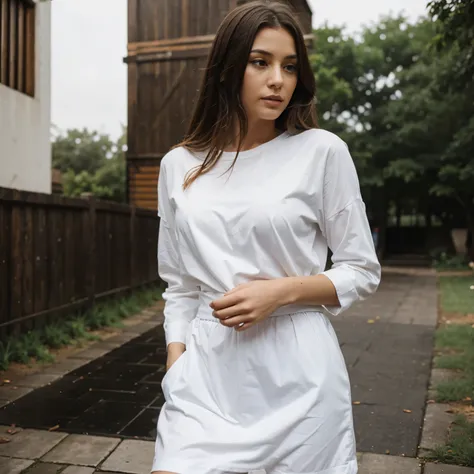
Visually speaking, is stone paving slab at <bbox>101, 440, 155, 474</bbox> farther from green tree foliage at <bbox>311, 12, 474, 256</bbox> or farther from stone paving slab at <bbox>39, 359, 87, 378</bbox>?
green tree foliage at <bbox>311, 12, 474, 256</bbox>

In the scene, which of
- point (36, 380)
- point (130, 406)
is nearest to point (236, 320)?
point (130, 406)

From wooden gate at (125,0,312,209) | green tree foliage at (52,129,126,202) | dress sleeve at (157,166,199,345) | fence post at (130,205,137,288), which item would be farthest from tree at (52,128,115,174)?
dress sleeve at (157,166,199,345)

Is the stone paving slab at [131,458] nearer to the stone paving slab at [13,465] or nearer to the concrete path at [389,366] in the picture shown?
the stone paving slab at [13,465]

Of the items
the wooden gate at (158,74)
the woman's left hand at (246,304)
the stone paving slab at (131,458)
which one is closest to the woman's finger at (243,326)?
the woman's left hand at (246,304)

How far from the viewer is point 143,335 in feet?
23.4

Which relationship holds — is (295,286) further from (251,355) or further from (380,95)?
(380,95)

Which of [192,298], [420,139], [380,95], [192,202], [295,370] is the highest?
[380,95]

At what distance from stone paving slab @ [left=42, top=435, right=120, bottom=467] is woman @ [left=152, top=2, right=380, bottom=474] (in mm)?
2115

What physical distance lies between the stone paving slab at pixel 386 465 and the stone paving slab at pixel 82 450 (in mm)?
1438

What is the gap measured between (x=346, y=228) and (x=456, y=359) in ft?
15.7

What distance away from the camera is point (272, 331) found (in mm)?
1427

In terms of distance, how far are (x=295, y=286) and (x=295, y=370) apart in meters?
0.19

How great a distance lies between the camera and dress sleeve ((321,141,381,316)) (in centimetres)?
143

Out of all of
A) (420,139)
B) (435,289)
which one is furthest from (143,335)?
(420,139)
